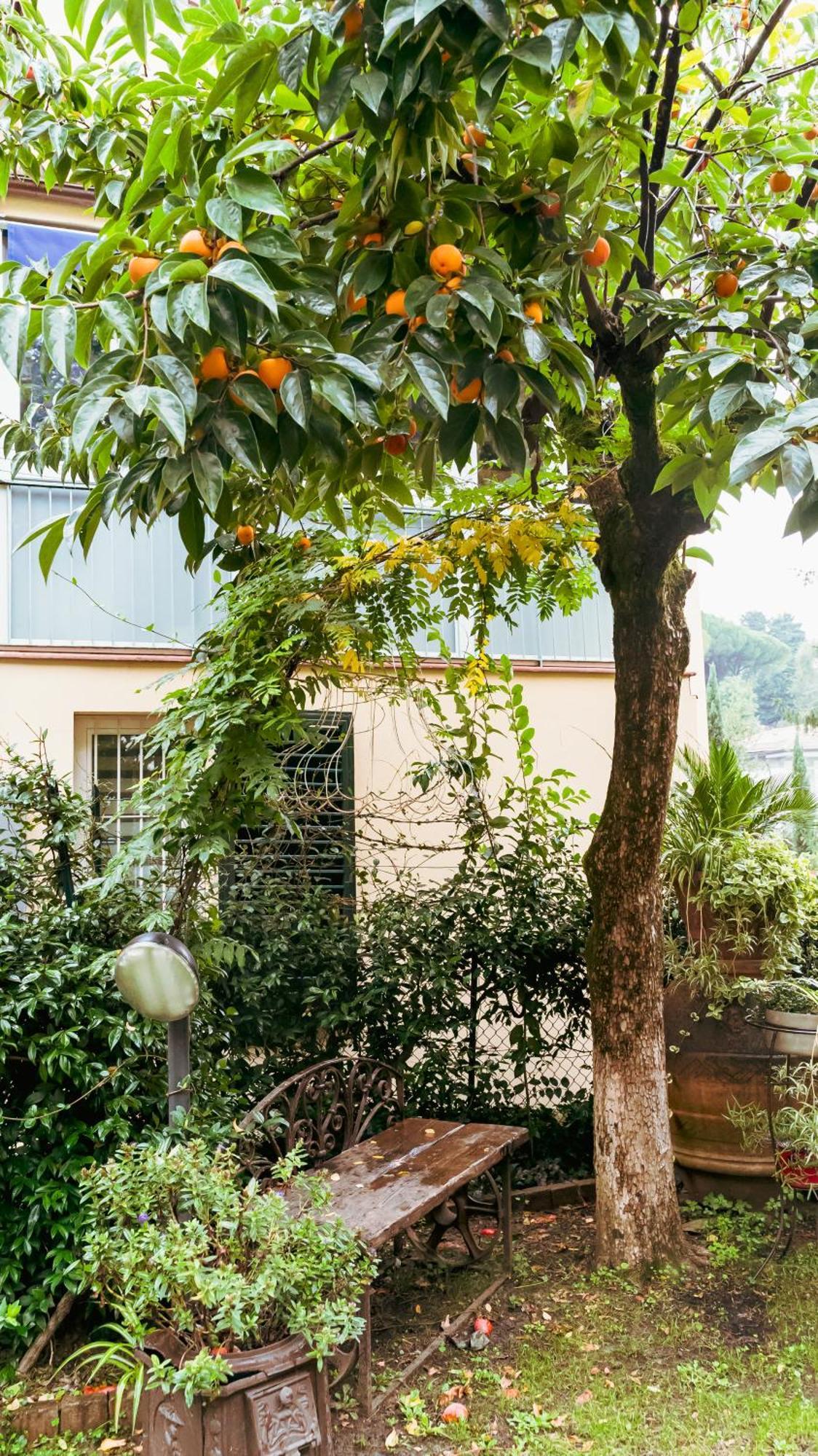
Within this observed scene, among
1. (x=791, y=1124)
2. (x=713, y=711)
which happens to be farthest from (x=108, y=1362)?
(x=713, y=711)

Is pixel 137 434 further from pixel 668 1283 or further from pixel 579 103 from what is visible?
pixel 668 1283

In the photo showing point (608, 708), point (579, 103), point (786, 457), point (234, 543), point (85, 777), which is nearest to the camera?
point (786, 457)

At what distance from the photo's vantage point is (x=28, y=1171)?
3.88 m

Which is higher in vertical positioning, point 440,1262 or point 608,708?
point 608,708

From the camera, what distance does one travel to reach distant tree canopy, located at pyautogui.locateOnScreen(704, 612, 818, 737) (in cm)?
4225

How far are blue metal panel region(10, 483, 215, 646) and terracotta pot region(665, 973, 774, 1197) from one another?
418cm

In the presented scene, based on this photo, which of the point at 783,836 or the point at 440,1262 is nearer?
the point at 440,1262

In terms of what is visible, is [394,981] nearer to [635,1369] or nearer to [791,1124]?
[791,1124]

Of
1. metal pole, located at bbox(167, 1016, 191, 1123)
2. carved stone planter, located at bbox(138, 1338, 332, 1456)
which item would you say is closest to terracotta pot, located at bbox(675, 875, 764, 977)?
metal pole, located at bbox(167, 1016, 191, 1123)

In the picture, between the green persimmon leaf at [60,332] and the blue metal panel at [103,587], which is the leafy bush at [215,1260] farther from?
the blue metal panel at [103,587]

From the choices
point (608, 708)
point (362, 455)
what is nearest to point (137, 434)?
point (362, 455)

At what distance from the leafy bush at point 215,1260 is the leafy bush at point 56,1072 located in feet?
2.29

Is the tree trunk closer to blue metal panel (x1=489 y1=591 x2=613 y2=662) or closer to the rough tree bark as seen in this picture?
the rough tree bark

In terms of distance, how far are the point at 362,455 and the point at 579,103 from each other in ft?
2.94
